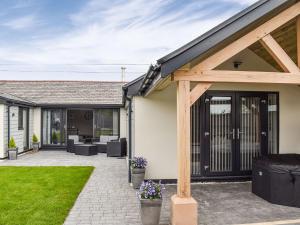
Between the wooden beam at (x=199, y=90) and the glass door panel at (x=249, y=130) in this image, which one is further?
the glass door panel at (x=249, y=130)

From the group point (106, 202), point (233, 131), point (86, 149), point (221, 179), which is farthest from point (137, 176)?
point (86, 149)

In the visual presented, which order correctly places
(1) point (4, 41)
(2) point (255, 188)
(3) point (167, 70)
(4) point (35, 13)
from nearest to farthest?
(3) point (167, 70)
(2) point (255, 188)
(4) point (35, 13)
(1) point (4, 41)

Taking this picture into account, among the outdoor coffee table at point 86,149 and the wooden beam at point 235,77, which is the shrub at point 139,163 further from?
the outdoor coffee table at point 86,149

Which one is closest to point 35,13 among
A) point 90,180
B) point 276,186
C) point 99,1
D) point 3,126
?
point 99,1

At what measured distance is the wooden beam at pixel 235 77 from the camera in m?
4.74

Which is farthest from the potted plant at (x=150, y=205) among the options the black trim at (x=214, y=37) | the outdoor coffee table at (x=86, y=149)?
the outdoor coffee table at (x=86, y=149)

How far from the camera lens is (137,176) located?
7.29 meters

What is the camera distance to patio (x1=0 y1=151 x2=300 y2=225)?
16.7 ft

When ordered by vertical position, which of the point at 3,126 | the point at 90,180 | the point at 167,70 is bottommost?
the point at 90,180

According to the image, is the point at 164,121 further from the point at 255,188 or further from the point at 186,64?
the point at 186,64

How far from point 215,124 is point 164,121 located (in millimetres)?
1459

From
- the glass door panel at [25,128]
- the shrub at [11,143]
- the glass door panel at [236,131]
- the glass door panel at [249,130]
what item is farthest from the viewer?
the glass door panel at [25,128]

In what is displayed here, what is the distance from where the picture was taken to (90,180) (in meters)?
8.42

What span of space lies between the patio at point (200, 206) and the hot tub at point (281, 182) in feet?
0.62
